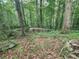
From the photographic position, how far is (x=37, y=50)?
6316 mm

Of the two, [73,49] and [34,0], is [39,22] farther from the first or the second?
[73,49]

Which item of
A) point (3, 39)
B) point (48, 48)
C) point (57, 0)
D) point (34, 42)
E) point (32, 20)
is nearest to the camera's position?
point (48, 48)

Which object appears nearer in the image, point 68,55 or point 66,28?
point 68,55

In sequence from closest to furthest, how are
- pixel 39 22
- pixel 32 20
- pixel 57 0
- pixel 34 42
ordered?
pixel 34 42
pixel 57 0
pixel 39 22
pixel 32 20

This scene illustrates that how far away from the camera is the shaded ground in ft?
→ 19.4

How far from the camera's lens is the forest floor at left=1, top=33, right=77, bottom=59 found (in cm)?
592

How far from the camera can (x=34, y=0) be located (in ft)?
52.2

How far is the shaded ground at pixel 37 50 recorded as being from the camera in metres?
5.91

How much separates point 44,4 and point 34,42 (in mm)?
9408

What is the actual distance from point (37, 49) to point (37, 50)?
0.08 m

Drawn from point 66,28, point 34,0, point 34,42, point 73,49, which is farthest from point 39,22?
point 73,49

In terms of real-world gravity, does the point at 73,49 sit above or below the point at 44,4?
below

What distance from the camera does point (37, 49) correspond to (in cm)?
638

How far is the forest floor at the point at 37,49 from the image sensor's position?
5.92 m
